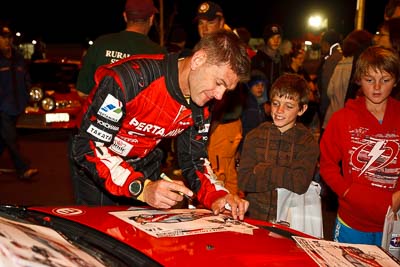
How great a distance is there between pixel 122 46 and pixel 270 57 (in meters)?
2.94

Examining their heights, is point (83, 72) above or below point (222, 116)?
above

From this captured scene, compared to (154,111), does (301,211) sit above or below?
below

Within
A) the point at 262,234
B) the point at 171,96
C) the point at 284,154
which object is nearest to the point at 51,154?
the point at 284,154

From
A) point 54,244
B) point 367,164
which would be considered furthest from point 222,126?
point 54,244

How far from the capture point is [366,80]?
3.88 metres

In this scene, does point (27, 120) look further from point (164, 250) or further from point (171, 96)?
point (164, 250)

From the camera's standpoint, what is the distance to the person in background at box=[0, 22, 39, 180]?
26.3ft

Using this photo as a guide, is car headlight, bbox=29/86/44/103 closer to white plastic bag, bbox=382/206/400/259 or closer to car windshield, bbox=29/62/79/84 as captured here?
car windshield, bbox=29/62/79/84

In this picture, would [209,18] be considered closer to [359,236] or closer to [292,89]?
[292,89]

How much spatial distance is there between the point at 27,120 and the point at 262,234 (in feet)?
28.5

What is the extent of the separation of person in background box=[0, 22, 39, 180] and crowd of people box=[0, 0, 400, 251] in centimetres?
336

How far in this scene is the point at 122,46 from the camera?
15.5 feet

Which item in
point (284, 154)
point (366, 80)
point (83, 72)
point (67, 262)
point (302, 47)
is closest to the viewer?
point (67, 262)

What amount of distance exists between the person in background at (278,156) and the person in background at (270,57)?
268 centimetres
